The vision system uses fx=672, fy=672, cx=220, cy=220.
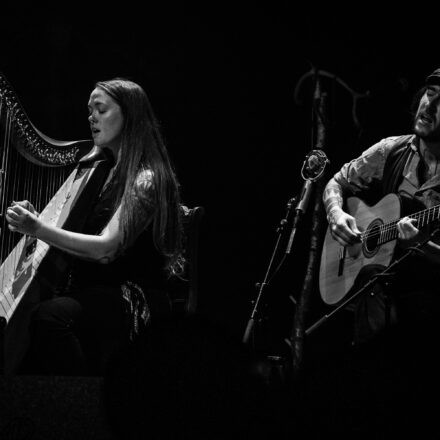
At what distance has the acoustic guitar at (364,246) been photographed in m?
2.54

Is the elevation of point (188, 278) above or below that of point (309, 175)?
below

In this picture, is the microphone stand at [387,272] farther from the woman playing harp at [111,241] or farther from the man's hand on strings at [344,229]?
the woman playing harp at [111,241]

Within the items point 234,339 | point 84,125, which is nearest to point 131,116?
point 84,125

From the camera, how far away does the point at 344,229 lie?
8.84 feet

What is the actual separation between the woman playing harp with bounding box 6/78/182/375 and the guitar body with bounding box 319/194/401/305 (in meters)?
0.79

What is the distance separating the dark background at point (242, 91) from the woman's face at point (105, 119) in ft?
2.83

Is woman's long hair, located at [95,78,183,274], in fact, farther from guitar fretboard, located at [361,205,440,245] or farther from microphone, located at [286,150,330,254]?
guitar fretboard, located at [361,205,440,245]

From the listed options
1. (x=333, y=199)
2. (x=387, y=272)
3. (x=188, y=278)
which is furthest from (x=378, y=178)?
(x=188, y=278)

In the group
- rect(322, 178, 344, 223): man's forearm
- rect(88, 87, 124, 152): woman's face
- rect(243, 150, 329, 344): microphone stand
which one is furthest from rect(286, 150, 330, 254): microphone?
rect(88, 87, 124, 152): woman's face

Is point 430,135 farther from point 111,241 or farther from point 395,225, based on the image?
point 111,241

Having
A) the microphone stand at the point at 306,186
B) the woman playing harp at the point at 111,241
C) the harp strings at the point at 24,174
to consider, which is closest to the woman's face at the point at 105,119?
the woman playing harp at the point at 111,241

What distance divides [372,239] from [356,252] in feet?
0.38

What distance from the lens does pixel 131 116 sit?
2408 millimetres

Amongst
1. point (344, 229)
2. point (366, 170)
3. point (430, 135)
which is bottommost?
point (344, 229)
